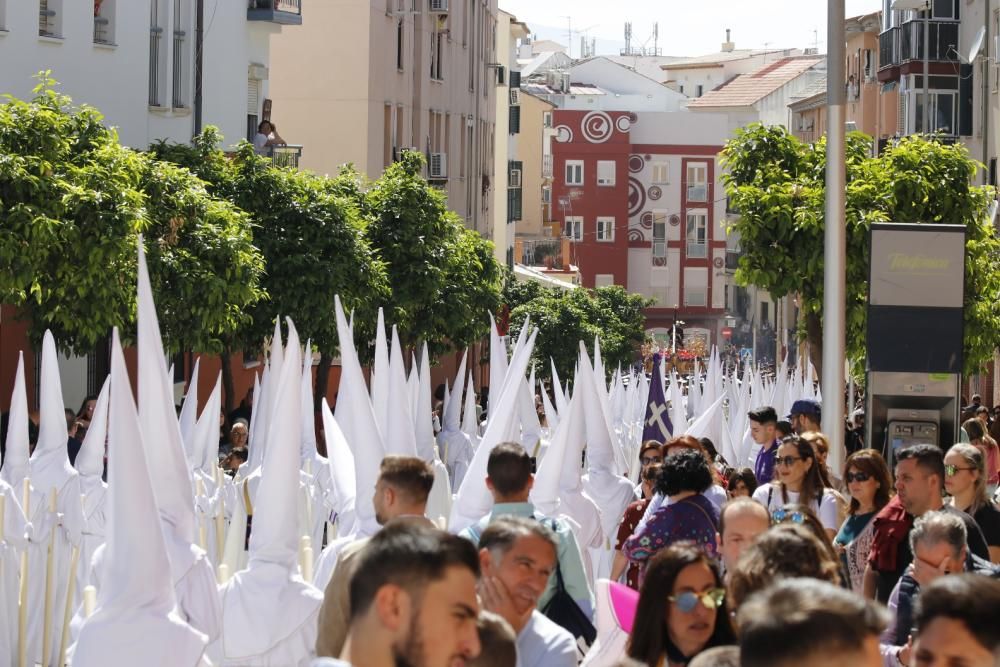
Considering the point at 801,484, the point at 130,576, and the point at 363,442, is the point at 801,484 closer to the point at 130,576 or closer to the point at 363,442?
the point at 363,442

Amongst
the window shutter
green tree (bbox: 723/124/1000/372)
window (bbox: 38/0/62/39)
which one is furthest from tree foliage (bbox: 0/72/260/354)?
the window shutter

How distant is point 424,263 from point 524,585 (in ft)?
85.1

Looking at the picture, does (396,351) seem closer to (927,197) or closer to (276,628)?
(276,628)

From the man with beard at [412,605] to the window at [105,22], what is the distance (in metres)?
→ 26.0

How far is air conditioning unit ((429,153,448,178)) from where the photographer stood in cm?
5028

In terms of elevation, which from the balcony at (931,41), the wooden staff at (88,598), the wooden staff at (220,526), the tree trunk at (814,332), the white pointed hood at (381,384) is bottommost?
the wooden staff at (220,526)

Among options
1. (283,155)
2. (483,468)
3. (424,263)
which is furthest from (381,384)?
(283,155)

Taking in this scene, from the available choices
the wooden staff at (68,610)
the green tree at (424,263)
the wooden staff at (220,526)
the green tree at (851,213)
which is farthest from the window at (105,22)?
the wooden staff at (68,610)

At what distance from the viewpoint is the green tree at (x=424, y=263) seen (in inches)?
1245

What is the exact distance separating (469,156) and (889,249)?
43073 millimetres

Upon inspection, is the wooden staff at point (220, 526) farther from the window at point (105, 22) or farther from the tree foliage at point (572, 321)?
the tree foliage at point (572, 321)

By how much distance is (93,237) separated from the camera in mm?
18938

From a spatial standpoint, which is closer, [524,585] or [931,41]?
[524,585]

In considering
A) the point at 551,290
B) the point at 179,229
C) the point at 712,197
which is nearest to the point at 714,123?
the point at 712,197
